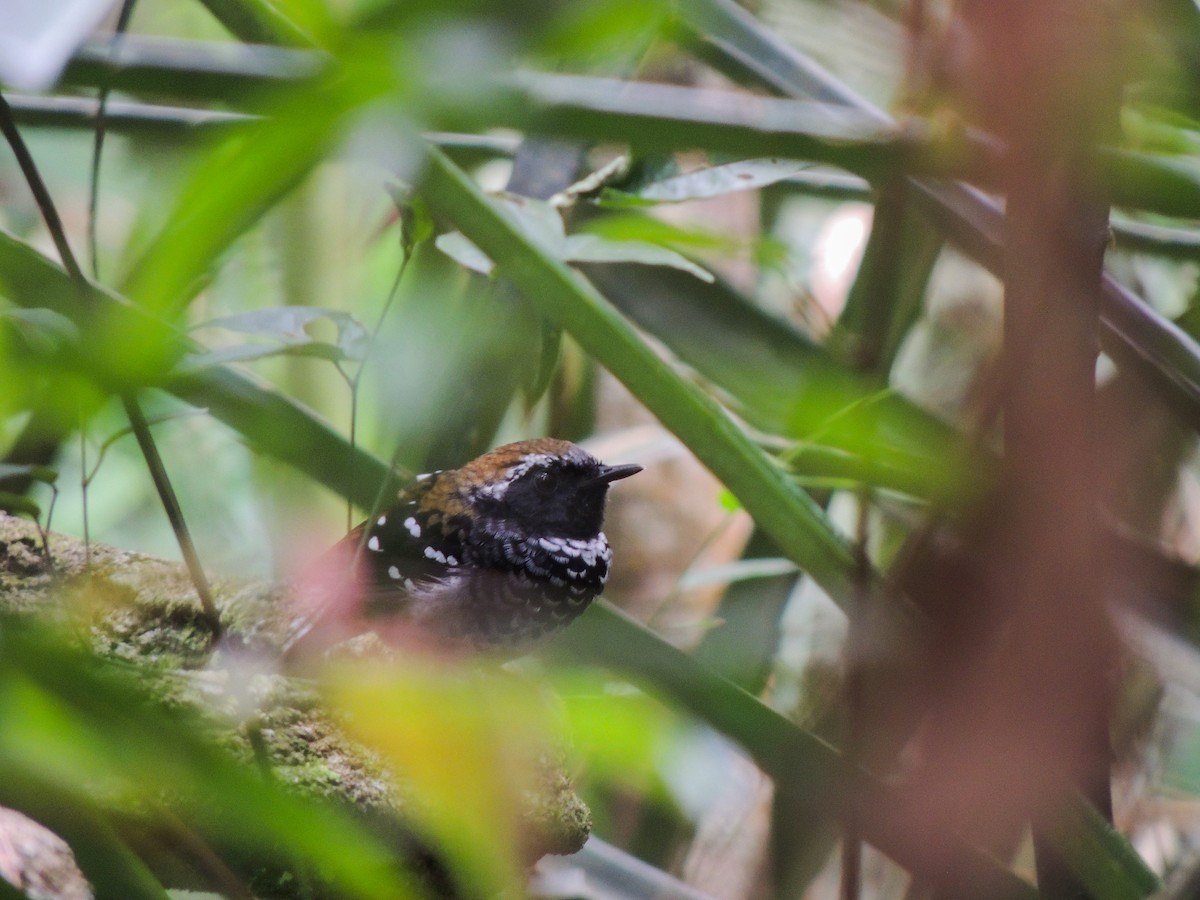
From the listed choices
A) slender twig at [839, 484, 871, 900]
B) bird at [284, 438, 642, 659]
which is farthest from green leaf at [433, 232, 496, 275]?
slender twig at [839, 484, 871, 900]

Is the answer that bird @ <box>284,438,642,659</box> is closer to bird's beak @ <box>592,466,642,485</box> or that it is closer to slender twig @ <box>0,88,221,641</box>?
bird's beak @ <box>592,466,642,485</box>

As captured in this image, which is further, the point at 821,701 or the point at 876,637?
the point at 821,701

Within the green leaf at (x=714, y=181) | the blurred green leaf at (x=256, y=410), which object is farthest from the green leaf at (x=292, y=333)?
the green leaf at (x=714, y=181)

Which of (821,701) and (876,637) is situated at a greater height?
(876,637)

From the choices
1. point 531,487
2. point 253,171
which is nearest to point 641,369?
point 531,487

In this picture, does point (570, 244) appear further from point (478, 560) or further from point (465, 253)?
point (478, 560)

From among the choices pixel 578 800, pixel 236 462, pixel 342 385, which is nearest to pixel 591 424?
pixel 342 385

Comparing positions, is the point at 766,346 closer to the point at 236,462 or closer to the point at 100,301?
the point at 100,301
